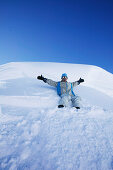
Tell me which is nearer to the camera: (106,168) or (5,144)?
(106,168)

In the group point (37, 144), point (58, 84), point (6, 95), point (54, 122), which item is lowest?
point (37, 144)

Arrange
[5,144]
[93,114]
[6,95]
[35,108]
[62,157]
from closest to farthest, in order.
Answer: [62,157], [5,144], [93,114], [35,108], [6,95]

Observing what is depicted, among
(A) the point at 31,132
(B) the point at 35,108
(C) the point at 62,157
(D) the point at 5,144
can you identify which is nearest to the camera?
(C) the point at 62,157

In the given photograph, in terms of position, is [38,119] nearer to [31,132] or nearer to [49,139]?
[31,132]

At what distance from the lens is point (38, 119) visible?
1882 mm

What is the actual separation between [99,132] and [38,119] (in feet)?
3.44

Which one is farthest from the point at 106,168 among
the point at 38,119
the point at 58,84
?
the point at 58,84

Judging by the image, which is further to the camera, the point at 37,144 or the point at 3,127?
the point at 3,127

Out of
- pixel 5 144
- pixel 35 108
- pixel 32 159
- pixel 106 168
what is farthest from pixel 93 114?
pixel 5 144

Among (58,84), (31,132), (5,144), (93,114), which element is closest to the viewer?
(5,144)

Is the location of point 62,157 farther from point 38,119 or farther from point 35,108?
point 35,108

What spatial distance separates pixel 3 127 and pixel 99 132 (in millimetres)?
1525

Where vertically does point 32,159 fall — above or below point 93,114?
below

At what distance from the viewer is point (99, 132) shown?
1592mm
